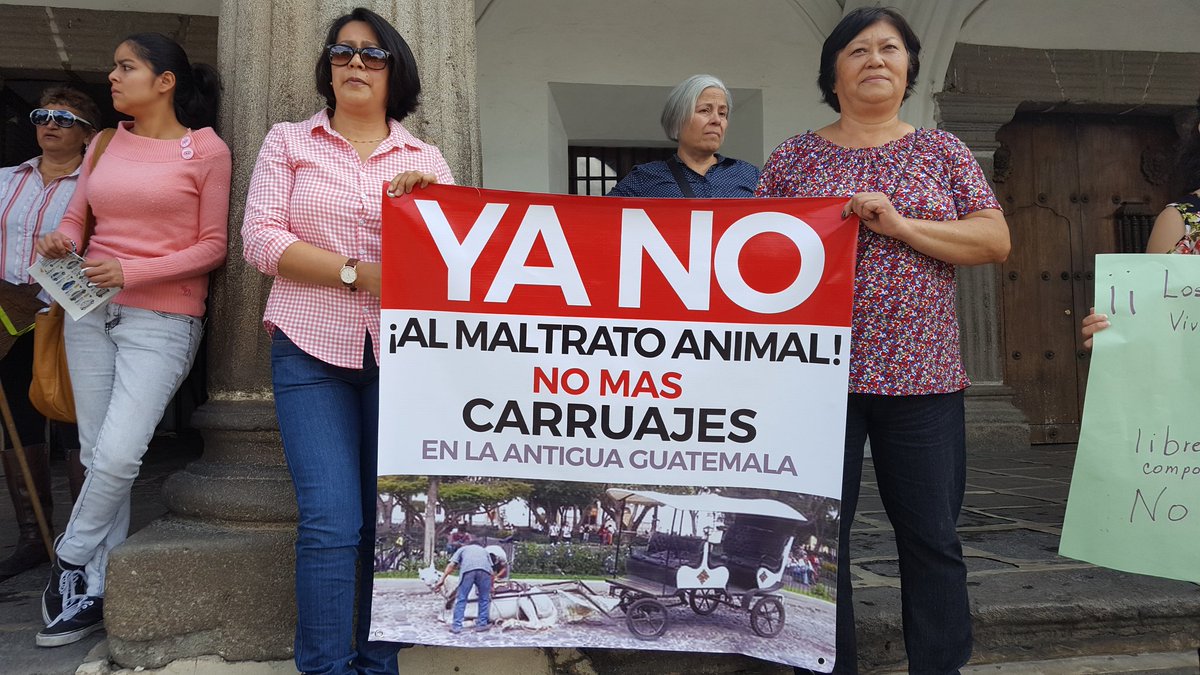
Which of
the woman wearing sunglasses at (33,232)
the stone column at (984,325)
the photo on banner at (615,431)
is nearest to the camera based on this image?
the photo on banner at (615,431)

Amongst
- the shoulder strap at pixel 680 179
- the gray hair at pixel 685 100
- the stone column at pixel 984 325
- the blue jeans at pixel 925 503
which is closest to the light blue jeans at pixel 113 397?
the shoulder strap at pixel 680 179

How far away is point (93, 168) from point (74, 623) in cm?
137

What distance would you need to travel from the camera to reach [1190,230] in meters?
2.33

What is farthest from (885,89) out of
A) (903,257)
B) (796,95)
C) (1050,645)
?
(796,95)

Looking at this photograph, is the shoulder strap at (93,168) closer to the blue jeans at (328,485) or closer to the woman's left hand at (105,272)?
the woman's left hand at (105,272)

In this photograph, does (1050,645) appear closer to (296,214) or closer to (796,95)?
(296,214)

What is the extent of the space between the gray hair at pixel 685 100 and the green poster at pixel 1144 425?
150cm

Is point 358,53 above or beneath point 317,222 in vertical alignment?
above

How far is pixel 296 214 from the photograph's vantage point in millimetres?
1954

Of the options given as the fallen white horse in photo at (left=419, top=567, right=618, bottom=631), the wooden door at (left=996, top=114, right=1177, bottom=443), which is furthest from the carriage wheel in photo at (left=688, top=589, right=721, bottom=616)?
the wooden door at (left=996, top=114, right=1177, bottom=443)

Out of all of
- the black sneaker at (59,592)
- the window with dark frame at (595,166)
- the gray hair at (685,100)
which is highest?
the window with dark frame at (595,166)

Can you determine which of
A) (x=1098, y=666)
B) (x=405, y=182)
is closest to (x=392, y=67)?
(x=405, y=182)

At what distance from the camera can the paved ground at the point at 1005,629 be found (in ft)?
7.56

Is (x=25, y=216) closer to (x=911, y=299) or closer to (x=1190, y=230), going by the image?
(x=911, y=299)
